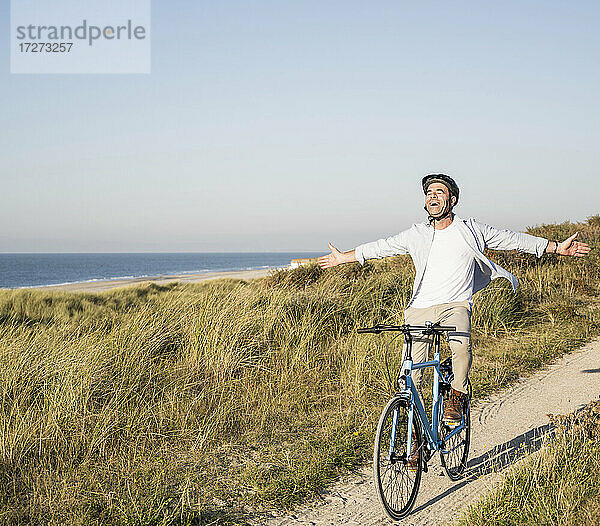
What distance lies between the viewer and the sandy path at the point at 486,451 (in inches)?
167

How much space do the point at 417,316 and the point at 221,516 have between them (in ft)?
6.65

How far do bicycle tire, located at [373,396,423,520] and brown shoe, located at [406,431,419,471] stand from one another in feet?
0.07

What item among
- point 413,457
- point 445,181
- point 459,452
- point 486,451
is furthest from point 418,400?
point 486,451

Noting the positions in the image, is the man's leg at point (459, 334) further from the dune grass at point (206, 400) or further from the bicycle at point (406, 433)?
the dune grass at point (206, 400)

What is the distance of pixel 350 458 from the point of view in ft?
17.0

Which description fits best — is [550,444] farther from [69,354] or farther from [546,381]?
[69,354]

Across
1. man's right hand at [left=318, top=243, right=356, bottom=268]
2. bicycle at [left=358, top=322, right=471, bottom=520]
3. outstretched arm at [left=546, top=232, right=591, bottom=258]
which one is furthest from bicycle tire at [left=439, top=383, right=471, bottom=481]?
man's right hand at [left=318, top=243, right=356, bottom=268]

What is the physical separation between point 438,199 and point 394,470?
1963mm

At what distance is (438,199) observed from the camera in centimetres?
450

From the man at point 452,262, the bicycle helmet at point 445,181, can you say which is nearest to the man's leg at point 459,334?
the man at point 452,262

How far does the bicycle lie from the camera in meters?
3.94

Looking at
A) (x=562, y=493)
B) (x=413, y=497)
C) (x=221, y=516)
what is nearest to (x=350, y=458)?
(x=413, y=497)

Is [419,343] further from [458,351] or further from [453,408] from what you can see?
[453,408]

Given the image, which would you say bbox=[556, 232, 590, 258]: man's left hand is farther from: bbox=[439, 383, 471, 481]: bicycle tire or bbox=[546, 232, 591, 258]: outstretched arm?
bbox=[439, 383, 471, 481]: bicycle tire
